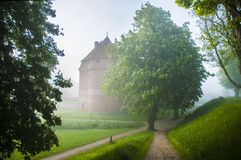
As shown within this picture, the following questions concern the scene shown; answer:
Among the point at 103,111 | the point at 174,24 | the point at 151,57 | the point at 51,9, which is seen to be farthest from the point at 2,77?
the point at 103,111

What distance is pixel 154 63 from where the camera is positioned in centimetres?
1947

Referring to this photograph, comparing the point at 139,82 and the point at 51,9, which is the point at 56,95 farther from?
the point at 139,82

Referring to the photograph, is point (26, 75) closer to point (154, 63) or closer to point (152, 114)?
point (154, 63)

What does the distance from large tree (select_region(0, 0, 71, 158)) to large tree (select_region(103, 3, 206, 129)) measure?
35.6ft

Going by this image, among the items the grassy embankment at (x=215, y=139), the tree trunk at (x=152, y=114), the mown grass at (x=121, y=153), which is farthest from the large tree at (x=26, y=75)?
the tree trunk at (x=152, y=114)

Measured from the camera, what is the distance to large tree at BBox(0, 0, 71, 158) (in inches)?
251

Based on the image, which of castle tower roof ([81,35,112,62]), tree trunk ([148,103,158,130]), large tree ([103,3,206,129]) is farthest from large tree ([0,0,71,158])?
castle tower roof ([81,35,112,62])

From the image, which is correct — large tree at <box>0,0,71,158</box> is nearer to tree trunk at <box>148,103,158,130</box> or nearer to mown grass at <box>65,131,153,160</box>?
mown grass at <box>65,131,153,160</box>

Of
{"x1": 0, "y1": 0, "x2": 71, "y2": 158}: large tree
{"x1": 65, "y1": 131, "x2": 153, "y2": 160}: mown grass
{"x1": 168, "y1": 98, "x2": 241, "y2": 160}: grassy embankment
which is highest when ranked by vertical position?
{"x1": 0, "y1": 0, "x2": 71, "y2": 158}: large tree

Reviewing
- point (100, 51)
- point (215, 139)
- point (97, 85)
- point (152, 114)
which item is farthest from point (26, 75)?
point (100, 51)

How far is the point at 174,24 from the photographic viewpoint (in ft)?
69.2

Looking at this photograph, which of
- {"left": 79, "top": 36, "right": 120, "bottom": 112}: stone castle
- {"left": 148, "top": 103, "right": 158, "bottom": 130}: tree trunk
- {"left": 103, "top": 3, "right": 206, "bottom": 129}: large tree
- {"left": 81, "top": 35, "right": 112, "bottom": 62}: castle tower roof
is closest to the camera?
{"left": 103, "top": 3, "right": 206, "bottom": 129}: large tree

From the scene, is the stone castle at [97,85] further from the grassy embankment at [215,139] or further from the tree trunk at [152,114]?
the grassy embankment at [215,139]

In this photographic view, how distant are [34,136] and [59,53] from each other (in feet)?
13.3
